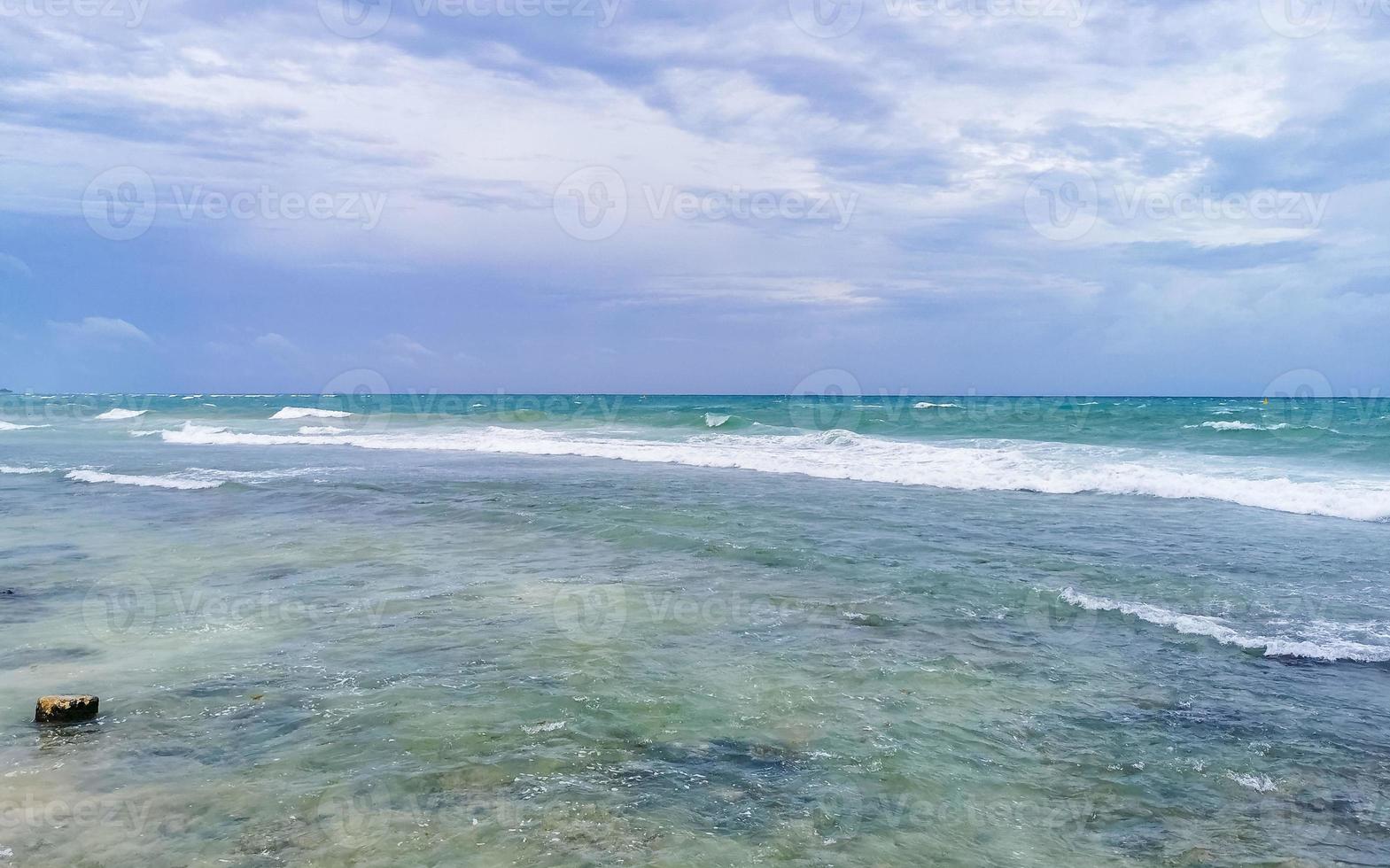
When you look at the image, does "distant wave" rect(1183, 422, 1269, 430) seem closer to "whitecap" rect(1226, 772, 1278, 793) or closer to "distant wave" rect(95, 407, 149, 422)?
"whitecap" rect(1226, 772, 1278, 793)

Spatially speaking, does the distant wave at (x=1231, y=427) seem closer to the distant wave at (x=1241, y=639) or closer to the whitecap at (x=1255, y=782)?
the distant wave at (x=1241, y=639)

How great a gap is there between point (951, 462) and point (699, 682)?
1741 centimetres

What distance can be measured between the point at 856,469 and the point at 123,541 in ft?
51.5

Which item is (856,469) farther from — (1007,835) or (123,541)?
(1007,835)

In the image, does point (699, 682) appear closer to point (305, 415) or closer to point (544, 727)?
point (544, 727)

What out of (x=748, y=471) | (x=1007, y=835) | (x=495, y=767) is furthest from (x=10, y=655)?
(x=748, y=471)

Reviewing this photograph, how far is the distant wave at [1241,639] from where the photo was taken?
24.4 ft

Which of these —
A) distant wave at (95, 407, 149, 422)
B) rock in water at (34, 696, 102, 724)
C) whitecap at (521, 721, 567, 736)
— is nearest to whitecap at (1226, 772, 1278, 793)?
whitecap at (521, 721, 567, 736)

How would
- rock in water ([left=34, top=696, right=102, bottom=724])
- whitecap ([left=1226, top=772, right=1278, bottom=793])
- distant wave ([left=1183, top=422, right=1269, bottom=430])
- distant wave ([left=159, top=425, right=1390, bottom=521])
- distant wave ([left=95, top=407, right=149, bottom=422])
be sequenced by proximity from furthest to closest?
distant wave ([left=95, top=407, right=149, bottom=422]) → distant wave ([left=1183, top=422, right=1269, bottom=430]) → distant wave ([left=159, top=425, right=1390, bottom=521]) → rock in water ([left=34, top=696, right=102, bottom=724]) → whitecap ([left=1226, top=772, right=1278, bottom=793])

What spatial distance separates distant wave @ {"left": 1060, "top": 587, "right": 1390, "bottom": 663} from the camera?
743 cm

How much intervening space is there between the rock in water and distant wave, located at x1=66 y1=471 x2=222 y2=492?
47.3 ft

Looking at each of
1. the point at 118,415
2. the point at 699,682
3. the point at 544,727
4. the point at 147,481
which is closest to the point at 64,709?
the point at 544,727

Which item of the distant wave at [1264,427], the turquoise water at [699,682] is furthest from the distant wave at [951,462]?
the distant wave at [1264,427]

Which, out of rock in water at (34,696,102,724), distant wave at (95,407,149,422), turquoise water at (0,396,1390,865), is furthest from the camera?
distant wave at (95,407,149,422)
